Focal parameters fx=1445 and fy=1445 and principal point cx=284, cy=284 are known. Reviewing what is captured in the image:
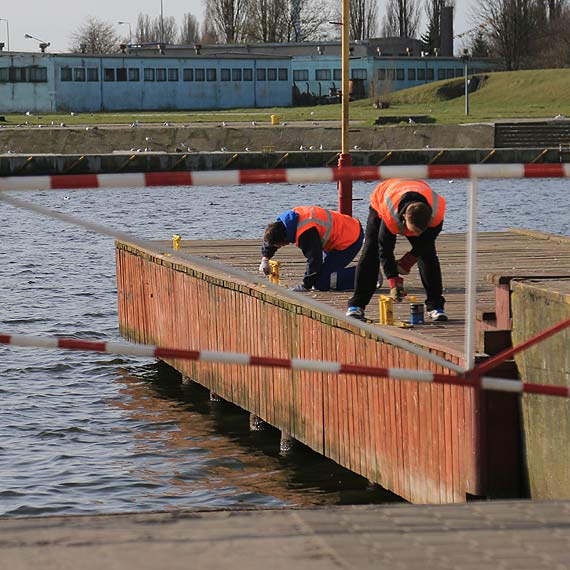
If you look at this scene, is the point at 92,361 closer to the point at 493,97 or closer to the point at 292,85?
the point at 493,97

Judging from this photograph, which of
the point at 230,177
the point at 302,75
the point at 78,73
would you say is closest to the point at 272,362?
the point at 230,177

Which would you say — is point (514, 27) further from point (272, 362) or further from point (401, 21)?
point (272, 362)

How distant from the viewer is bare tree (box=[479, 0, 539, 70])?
109 m

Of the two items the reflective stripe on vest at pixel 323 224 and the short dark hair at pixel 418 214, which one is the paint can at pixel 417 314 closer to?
the short dark hair at pixel 418 214

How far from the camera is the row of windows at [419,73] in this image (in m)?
102

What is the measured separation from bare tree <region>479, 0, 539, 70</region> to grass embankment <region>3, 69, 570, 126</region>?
708 inches

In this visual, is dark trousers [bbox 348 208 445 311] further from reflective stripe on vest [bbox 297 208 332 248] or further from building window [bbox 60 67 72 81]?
building window [bbox 60 67 72 81]

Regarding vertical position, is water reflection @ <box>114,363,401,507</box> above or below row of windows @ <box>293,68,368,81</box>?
below

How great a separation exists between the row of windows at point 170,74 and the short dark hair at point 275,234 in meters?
79.7

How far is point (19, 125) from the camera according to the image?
73.0 meters

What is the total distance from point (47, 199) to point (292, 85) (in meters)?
51.1

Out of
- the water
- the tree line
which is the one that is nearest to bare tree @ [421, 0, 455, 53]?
the tree line

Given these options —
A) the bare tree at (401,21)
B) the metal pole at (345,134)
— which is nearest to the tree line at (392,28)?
the bare tree at (401,21)

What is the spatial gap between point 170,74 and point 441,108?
1917 centimetres
